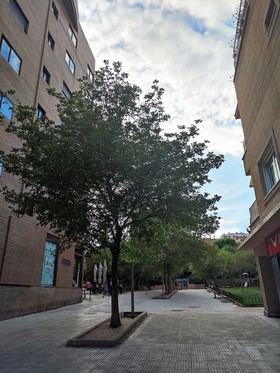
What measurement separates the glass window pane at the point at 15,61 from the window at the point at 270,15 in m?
11.9

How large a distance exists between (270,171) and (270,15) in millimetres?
5779

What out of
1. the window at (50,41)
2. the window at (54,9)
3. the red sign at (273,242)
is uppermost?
the window at (54,9)

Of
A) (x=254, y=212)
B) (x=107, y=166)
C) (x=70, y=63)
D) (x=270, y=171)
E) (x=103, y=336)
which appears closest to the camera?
(x=103, y=336)

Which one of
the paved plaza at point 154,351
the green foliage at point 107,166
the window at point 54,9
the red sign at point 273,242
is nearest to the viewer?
the paved plaza at point 154,351

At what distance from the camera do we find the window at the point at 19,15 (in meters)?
17.3

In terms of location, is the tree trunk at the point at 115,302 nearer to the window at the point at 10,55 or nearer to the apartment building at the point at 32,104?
the apartment building at the point at 32,104

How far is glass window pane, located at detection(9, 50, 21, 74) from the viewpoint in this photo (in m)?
16.5

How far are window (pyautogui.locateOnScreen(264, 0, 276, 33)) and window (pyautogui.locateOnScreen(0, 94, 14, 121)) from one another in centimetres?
1127

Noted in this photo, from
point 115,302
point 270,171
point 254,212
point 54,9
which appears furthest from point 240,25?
point 54,9

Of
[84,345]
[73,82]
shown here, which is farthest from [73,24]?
[84,345]

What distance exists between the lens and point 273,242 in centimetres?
1247

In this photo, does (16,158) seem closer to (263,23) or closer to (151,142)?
(151,142)

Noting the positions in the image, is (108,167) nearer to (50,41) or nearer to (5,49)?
(5,49)

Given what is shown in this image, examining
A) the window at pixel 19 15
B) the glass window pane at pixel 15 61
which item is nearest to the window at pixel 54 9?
the window at pixel 19 15
